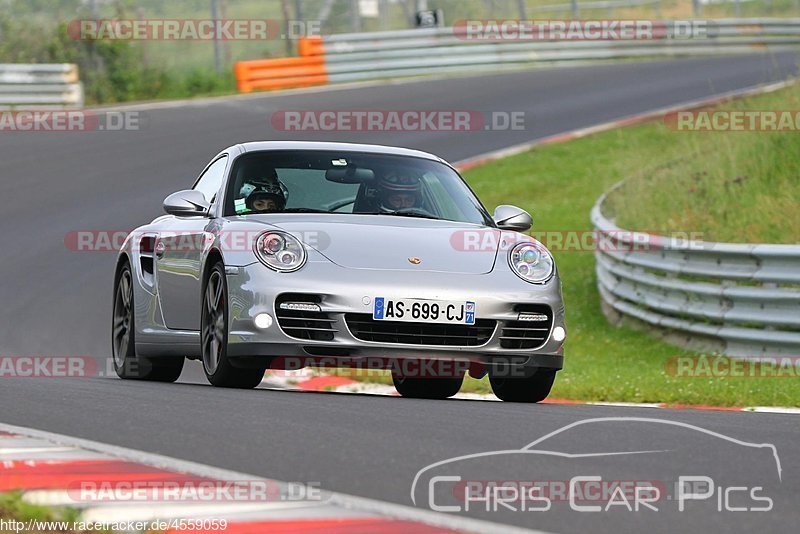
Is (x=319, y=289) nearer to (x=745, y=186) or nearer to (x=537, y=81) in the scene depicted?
(x=745, y=186)

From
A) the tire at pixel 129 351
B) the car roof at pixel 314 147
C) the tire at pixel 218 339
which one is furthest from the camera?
the tire at pixel 129 351

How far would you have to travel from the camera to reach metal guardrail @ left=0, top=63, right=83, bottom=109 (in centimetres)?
2464

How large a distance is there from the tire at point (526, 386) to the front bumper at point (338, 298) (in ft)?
2.07

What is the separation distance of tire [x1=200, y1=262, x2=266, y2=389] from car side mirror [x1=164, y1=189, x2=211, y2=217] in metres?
0.46

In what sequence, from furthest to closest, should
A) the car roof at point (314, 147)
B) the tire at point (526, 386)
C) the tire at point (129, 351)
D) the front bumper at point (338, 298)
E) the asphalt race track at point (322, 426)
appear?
the tire at point (129, 351) < the car roof at point (314, 147) < the tire at point (526, 386) < the front bumper at point (338, 298) < the asphalt race track at point (322, 426)

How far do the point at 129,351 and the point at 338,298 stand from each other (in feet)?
8.83

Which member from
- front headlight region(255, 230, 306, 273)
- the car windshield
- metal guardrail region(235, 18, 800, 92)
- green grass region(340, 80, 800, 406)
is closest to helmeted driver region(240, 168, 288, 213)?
the car windshield

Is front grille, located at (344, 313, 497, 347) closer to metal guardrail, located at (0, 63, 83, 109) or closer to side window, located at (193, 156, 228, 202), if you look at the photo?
side window, located at (193, 156, 228, 202)

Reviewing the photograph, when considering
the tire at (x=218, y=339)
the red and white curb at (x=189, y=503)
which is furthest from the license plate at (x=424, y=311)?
the red and white curb at (x=189, y=503)

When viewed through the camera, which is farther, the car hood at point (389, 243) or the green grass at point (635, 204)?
the green grass at point (635, 204)

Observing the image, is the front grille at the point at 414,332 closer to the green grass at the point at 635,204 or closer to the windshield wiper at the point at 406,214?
the windshield wiper at the point at 406,214

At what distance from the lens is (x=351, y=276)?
784 centimetres

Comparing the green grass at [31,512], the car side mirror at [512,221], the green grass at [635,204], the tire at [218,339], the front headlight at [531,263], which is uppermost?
the green grass at [31,512]

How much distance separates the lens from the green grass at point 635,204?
10.0 metres
